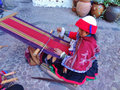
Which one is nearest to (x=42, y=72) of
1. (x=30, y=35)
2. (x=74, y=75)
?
(x=74, y=75)

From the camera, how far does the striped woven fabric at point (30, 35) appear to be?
5.74 feet

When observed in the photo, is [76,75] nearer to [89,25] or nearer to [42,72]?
[42,72]

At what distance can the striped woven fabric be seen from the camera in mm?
1750

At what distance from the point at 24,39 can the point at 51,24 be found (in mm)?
2181

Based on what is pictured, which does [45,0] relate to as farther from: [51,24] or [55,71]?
[55,71]

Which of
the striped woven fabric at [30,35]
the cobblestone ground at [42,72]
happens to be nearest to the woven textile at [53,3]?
the cobblestone ground at [42,72]

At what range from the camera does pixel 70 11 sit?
5160 millimetres

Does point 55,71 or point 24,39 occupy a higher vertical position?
point 24,39

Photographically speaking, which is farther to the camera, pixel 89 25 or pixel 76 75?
pixel 76 75

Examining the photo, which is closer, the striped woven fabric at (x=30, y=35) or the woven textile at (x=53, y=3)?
the striped woven fabric at (x=30, y=35)

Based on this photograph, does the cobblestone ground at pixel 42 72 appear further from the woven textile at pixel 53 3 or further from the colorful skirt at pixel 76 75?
the woven textile at pixel 53 3

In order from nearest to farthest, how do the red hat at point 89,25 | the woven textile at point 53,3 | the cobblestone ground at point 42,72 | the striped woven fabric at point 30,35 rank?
the red hat at point 89,25
the striped woven fabric at point 30,35
the cobblestone ground at point 42,72
the woven textile at point 53,3

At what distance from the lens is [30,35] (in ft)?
6.15

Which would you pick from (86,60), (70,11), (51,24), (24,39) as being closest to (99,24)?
(70,11)
